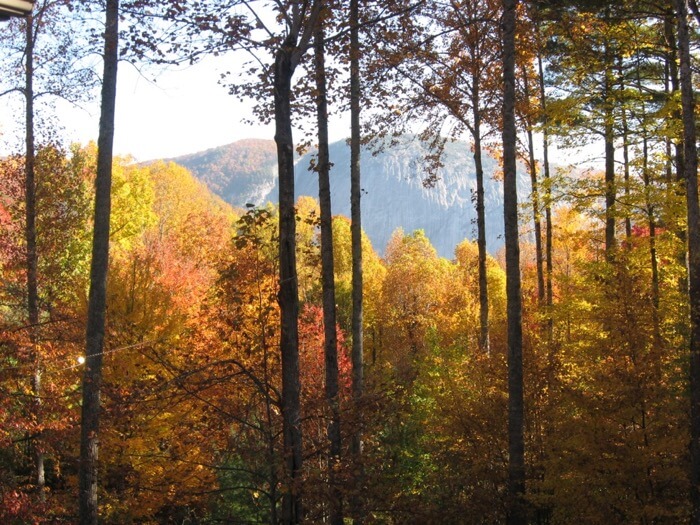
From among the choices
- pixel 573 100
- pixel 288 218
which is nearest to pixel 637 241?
pixel 573 100

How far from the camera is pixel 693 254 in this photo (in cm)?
848

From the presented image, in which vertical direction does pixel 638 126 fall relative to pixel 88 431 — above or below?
above

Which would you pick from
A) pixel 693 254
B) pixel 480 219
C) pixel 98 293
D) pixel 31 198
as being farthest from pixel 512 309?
pixel 31 198

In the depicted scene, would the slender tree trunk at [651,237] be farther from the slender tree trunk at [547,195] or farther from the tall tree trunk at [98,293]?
the tall tree trunk at [98,293]

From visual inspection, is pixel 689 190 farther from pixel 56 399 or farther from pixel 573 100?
pixel 56 399

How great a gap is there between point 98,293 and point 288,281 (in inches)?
143

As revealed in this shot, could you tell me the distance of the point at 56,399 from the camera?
947 cm

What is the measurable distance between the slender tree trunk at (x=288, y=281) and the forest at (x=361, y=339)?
0.08 ft

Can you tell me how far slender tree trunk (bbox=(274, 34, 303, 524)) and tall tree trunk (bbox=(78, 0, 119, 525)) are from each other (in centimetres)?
321

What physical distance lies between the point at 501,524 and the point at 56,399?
8115 millimetres

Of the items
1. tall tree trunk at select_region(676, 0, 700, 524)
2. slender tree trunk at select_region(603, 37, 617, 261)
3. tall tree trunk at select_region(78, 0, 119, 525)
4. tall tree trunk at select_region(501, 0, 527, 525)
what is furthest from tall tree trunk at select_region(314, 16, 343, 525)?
slender tree trunk at select_region(603, 37, 617, 261)

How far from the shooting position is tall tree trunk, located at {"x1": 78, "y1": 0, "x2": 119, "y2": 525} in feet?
27.5

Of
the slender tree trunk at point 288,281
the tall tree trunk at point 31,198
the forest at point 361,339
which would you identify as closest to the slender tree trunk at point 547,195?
the forest at point 361,339

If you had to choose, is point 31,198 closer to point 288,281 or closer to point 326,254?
point 326,254
